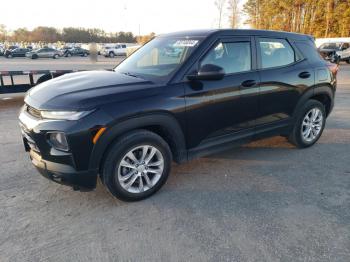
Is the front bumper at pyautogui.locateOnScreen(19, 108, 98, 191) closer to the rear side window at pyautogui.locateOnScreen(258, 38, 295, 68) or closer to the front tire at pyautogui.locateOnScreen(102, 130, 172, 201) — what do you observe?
the front tire at pyautogui.locateOnScreen(102, 130, 172, 201)

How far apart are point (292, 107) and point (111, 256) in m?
3.30

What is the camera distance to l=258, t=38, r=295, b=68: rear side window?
13.0 feet

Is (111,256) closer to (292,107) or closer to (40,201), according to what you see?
(40,201)

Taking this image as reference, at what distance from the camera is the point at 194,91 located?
3.28 m

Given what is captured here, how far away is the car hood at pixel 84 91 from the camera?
9.07ft

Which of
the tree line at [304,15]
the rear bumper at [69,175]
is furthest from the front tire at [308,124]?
the tree line at [304,15]

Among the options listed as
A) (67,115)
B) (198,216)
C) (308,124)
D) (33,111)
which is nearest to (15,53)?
(33,111)

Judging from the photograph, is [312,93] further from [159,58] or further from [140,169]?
[140,169]

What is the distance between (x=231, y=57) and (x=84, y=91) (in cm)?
185

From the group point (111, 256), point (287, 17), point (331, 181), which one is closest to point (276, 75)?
point (331, 181)

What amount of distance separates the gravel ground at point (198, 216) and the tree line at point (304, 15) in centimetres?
4553

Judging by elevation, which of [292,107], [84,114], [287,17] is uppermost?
[287,17]

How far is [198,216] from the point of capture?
2.95 meters

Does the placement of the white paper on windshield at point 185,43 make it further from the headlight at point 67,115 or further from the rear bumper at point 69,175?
the rear bumper at point 69,175
